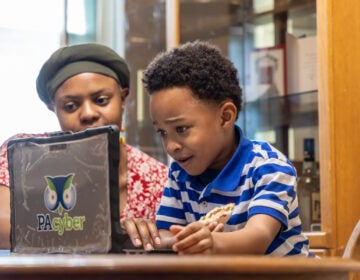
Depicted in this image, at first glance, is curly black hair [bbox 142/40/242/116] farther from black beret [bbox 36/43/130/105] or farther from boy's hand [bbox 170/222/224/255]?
boy's hand [bbox 170/222/224/255]

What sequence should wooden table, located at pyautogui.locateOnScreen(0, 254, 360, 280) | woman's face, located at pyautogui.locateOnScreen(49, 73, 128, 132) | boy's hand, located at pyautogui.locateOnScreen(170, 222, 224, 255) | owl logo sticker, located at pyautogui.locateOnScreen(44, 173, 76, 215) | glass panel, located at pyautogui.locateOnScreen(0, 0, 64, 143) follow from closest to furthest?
1. wooden table, located at pyautogui.locateOnScreen(0, 254, 360, 280)
2. boy's hand, located at pyautogui.locateOnScreen(170, 222, 224, 255)
3. owl logo sticker, located at pyautogui.locateOnScreen(44, 173, 76, 215)
4. woman's face, located at pyautogui.locateOnScreen(49, 73, 128, 132)
5. glass panel, located at pyautogui.locateOnScreen(0, 0, 64, 143)

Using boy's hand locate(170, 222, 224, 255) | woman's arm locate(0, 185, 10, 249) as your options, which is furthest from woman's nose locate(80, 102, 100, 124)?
boy's hand locate(170, 222, 224, 255)

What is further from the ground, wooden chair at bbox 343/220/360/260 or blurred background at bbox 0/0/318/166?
blurred background at bbox 0/0/318/166

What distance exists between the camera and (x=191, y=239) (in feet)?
3.05

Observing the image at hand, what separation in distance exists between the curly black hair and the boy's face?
0.02 metres

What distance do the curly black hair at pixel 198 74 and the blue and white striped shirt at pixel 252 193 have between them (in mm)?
115

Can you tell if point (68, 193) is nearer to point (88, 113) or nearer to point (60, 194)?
point (60, 194)

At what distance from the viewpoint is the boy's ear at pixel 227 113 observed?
1.55m

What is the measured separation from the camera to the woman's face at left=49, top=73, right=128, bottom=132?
1872 mm

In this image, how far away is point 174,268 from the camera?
61cm

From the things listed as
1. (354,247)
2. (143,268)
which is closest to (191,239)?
(143,268)

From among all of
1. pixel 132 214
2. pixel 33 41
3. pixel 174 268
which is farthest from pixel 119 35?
pixel 174 268

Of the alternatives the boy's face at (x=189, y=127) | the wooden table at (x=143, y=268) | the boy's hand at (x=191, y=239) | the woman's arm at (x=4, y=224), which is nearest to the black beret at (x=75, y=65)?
the woman's arm at (x=4, y=224)

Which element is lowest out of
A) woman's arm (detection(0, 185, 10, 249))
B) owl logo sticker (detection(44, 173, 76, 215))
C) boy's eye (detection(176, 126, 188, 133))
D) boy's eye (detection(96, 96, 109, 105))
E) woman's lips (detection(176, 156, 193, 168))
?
woman's arm (detection(0, 185, 10, 249))
